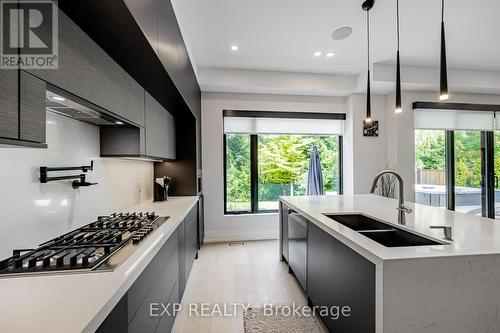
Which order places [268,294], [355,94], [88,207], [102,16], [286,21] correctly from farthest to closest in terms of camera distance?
1. [355,94]
2. [286,21]
3. [268,294]
4. [88,207]
5. [102,16]

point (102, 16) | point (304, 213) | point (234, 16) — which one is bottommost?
point (304, 213)

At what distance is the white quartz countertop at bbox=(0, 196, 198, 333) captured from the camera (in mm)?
674

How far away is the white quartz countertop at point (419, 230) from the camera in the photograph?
3.79 ft

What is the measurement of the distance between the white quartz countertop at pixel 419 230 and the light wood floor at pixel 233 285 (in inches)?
35.4

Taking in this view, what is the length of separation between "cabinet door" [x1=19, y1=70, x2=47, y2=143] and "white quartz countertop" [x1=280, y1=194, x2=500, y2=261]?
4.90 ft

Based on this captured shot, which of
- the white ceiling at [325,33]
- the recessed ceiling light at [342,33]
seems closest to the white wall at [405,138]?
the white ceiling at [325,33]

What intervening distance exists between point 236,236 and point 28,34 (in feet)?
12.5

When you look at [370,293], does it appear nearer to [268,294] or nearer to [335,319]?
[335,319]

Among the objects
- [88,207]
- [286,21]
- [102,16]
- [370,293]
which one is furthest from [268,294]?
[286,21]

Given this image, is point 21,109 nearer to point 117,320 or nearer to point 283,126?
→ point 117,320

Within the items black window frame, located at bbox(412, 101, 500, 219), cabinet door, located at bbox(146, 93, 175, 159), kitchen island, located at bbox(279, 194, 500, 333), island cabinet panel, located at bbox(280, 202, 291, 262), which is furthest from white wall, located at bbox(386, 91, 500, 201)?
cabinet door, located at bbox(146, 93, 175, 159)

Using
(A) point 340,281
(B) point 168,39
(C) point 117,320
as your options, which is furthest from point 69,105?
(A) point 340,281

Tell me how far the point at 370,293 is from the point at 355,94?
3865 mm

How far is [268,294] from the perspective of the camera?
2.43 meters
